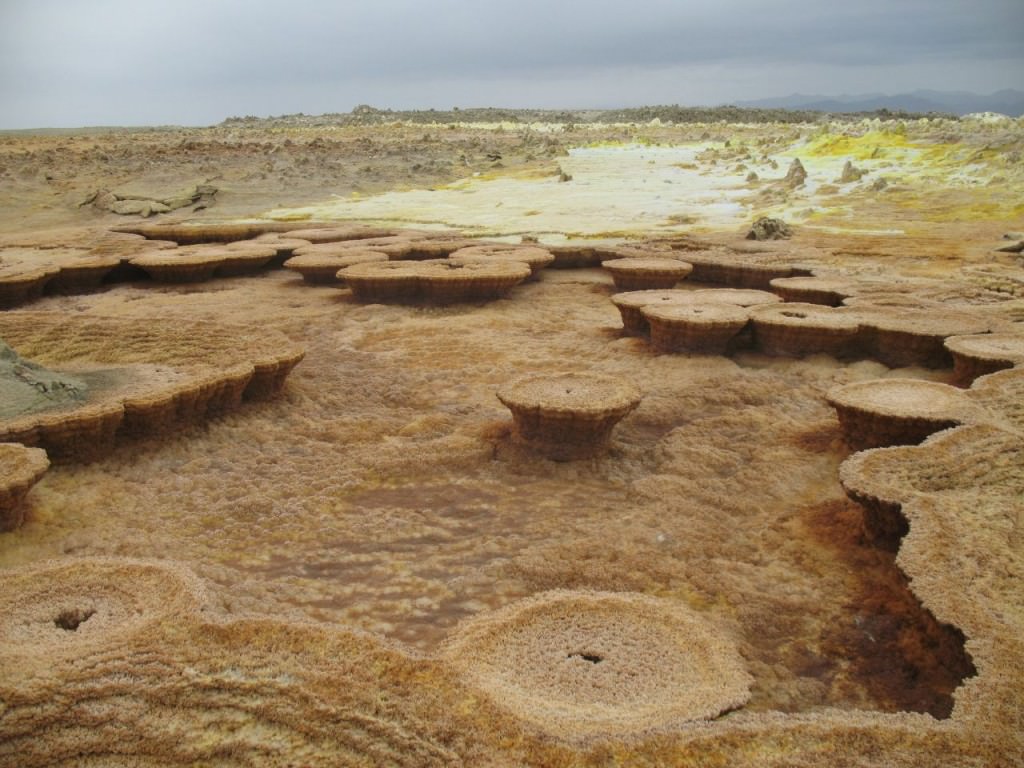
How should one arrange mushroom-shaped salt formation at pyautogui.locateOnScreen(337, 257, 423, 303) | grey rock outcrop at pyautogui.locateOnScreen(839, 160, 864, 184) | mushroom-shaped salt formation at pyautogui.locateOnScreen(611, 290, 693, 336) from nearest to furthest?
mushroom-shaped salt formation at pyautogui.locateOnScreen(611, 290, 693, 336)
mushroom-shaped salt formation at pyautogui.locateOnScreen(337, 257, 423, 303)
grey rock outcrop at pyautogui.locateOnScreen(839, 160, 864, 184)

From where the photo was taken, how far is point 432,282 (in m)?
6.83

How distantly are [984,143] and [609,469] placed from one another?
1182cm

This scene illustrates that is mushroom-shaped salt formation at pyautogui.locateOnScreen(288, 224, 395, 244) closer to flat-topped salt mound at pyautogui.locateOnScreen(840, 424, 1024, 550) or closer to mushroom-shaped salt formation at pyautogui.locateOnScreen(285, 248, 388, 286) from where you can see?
mushroom-shaped salt formation at pyautogui.locateOnScreen(285, 248, 388, 286)

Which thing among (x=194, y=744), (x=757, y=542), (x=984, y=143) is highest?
(x=984, y=143)

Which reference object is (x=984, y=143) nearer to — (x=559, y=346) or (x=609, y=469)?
(x=559, y=346)

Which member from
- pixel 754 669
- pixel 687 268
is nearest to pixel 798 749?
pixel 754 669

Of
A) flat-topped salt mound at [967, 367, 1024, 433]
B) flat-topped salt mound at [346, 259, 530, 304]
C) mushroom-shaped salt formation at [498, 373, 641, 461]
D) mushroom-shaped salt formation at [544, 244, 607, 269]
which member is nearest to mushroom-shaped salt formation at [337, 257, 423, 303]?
flat-topped salt mound at [346, 259, 530, 304]

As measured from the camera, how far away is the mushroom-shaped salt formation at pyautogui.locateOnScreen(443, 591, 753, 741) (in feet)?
6.27

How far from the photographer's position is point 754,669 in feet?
7.60

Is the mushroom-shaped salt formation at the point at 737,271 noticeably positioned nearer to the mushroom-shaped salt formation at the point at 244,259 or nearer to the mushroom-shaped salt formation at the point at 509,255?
the mushroom-shaped salt formation at the point at 509,255

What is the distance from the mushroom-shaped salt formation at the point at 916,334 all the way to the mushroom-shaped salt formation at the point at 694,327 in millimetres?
835

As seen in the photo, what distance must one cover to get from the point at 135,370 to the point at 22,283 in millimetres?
3224

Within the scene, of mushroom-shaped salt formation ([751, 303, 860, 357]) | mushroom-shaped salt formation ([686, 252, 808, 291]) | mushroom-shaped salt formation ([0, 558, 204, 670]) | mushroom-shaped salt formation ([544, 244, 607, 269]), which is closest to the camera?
mushroom-shaped salt formation ([0, 558, 204, 670])

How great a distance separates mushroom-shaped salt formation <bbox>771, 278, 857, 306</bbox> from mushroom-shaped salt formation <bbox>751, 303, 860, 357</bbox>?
1.99ft
